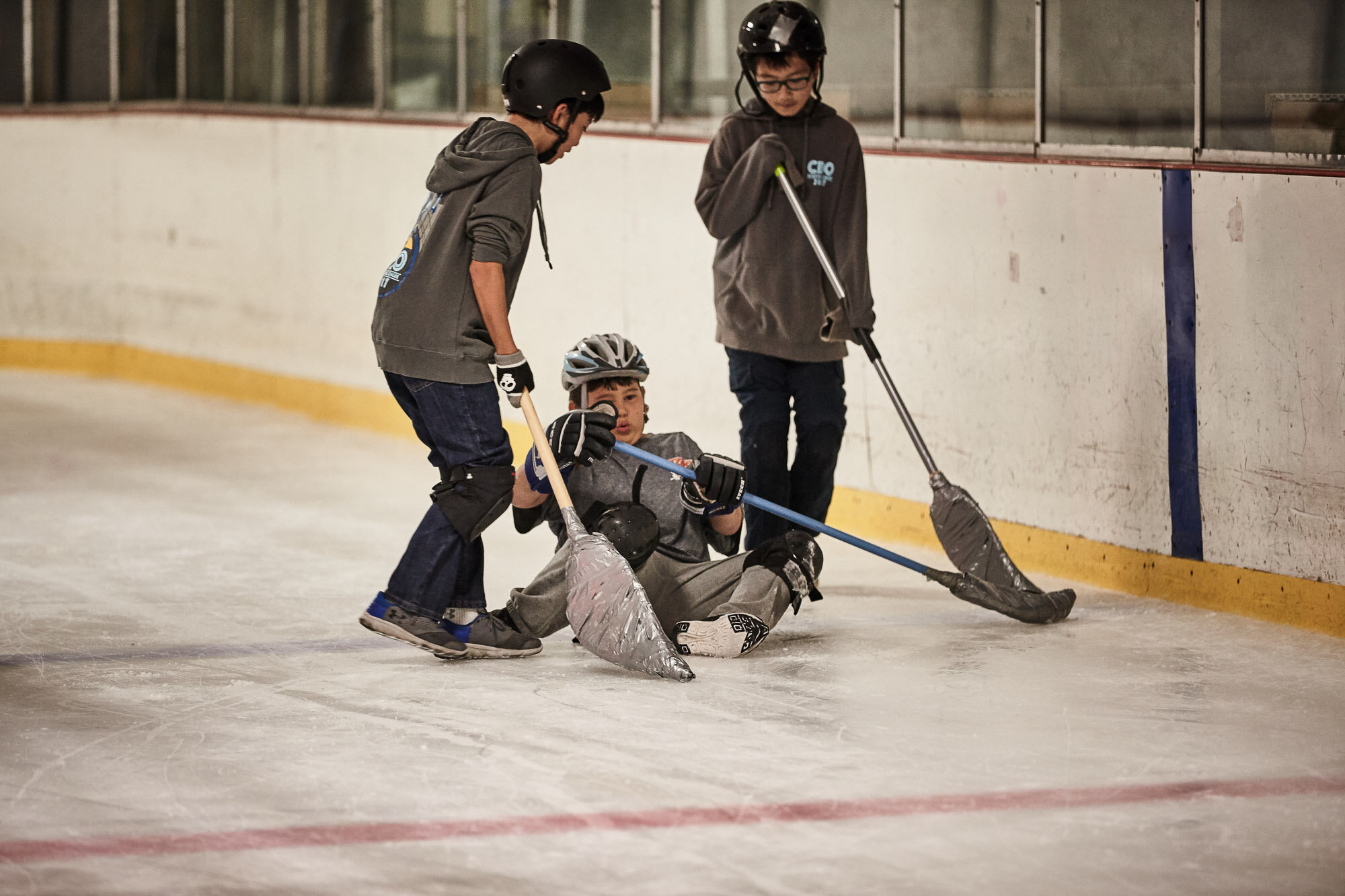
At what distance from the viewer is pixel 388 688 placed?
432 cm

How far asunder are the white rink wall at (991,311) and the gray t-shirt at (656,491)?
1.36 meters

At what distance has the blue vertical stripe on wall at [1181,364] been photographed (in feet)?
17.3

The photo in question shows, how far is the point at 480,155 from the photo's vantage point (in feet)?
14.4

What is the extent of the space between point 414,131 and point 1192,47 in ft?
13.5

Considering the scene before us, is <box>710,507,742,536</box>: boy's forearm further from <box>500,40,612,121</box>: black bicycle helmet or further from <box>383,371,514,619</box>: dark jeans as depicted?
<box>500,40,612,121</box>: black bicycle helmet

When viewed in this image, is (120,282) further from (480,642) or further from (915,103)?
(480,642)

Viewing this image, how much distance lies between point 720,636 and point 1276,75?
88.2 inches

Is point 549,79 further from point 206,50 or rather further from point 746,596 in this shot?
point 206,50

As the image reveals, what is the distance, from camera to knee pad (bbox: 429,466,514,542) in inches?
176

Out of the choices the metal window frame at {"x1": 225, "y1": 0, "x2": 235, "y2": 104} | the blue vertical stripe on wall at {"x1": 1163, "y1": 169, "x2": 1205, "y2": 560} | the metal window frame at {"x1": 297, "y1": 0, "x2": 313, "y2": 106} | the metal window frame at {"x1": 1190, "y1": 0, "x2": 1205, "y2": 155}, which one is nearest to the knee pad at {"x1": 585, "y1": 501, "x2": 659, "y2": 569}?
the blue vertical stripe on wall at {"x1": 1163, "y1": 169, "x2": 1205, "y2": 560}

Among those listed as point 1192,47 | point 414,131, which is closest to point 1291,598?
point 1192,47

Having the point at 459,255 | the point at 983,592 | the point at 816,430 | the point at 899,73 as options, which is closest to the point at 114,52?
the point at 899,73

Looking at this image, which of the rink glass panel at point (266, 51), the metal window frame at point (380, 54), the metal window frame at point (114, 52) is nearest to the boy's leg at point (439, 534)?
the metal window frame at point (380, 54)

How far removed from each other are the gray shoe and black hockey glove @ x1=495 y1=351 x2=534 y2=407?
0.57 metres
